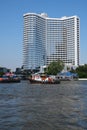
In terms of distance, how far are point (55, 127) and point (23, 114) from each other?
572 centimetres

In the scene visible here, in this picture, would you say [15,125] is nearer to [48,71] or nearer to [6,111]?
[6,111]

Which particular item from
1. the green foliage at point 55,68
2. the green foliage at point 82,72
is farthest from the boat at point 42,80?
the green foliage at point 55,68

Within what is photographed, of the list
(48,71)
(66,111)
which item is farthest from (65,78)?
(66,111)

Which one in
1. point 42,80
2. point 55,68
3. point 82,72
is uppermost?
point 55,68

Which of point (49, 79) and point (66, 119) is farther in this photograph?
point (49, 79)

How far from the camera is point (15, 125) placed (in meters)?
20.3

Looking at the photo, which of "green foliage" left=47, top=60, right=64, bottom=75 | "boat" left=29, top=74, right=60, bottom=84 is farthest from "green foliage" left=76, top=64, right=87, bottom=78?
"boat" left=29, top=74, right=60, bottom=84

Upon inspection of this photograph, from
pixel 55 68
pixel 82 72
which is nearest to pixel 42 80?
pixel 55 68

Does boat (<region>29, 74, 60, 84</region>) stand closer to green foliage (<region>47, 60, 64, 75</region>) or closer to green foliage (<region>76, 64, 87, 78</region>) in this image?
green foliage (<region>76, 64, 87, 78</region>)

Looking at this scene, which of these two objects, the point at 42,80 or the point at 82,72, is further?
the point at 82,72

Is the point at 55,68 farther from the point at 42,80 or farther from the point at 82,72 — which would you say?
the point at 42,80

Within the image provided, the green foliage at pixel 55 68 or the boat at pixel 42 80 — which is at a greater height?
the green foliage at pixel 55 68

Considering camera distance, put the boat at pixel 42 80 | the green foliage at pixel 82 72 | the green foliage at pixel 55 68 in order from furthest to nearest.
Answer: the green foliage at pixel 55 68, the green foliage at pixel 82 72, the boat at pixel 42 80

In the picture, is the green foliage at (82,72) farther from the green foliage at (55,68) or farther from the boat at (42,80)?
the boat at (42,80)
